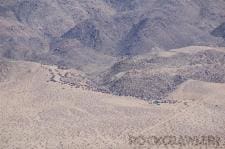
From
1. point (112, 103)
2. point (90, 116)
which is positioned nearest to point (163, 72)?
point (112, 103)

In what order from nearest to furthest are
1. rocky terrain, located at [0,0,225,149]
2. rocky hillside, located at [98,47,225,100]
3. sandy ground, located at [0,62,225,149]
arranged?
sandy ground, located at [0,62,225,149], rocky terrain, located at [0,0,225,149], rocky hillside, located at [98,47,225,100]

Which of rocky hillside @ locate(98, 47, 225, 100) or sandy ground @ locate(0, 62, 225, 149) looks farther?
rocky hillside @ locate(98, 47, 225, 100)

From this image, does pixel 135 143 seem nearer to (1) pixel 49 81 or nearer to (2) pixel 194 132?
(2) pixel 194 132

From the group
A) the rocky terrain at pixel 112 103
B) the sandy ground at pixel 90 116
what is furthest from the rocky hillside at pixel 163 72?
the sandy ground at pixel 90 116

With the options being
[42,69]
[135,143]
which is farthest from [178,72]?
[135,143]

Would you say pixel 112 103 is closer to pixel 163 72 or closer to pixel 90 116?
pixel 90 116

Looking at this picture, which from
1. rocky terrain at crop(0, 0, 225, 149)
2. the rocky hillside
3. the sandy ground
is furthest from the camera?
the rocky hillside

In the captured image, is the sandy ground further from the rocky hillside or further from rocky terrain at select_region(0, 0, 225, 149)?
the rocky hillside

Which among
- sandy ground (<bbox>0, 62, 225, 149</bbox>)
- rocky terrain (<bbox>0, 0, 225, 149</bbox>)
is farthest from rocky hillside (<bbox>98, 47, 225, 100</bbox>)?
sandy ground (<bbox>0, 62, 225, 149</bbox>)
